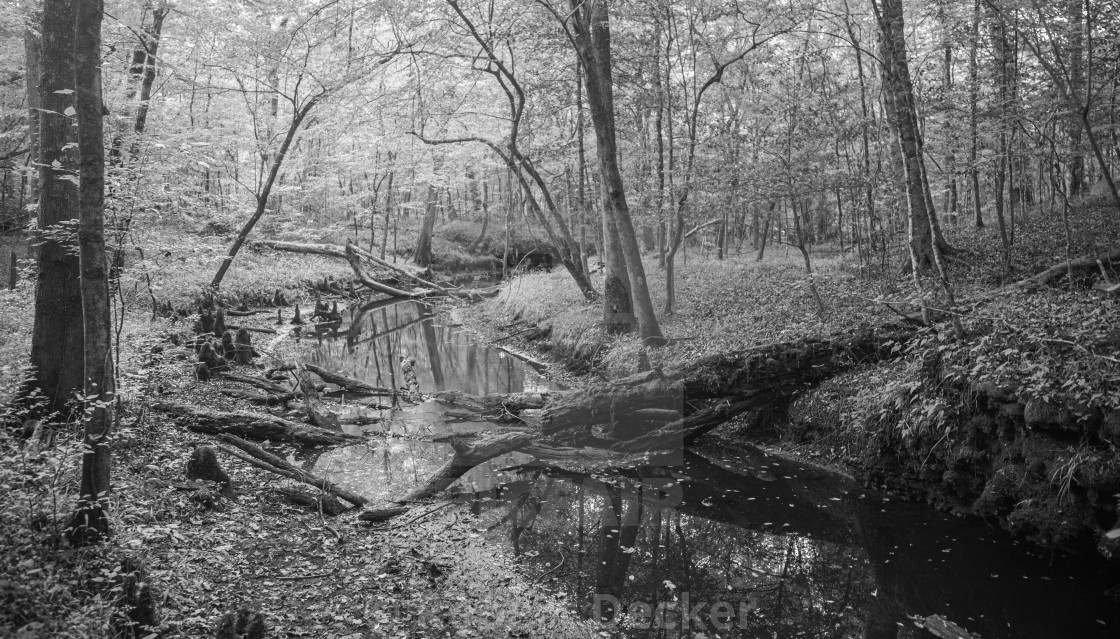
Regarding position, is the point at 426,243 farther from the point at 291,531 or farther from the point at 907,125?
the point at 291,531

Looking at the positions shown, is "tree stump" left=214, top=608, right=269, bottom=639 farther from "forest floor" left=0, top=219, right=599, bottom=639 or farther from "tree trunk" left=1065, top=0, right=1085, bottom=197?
"tree trunk" left=1065, top=0, right=1085, bottom=197

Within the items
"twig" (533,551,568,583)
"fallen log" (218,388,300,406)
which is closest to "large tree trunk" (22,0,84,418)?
"fallen log" (218,388,300,406)

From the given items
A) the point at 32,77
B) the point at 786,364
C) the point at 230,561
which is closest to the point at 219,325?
the point at 32,77

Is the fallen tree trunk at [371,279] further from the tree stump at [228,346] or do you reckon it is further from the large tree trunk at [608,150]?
the large tree trunk at [608,150]

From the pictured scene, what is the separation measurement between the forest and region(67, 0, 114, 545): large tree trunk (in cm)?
3

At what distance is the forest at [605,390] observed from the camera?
4.58 metres

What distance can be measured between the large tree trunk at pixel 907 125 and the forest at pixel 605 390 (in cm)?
9

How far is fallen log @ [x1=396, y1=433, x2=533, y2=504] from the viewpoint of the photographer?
6891mm

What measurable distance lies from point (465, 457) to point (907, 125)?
28.0ft

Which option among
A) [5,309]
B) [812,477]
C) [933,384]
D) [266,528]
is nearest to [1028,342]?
[933,384]

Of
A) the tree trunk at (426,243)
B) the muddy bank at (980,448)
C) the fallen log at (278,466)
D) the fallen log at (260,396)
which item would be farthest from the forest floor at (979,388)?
the tree trunk at (426,243)

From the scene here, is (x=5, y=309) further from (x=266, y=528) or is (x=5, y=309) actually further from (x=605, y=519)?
(x=605, y=519)

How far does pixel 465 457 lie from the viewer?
7.25m

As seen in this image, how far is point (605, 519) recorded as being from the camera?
649 cm
